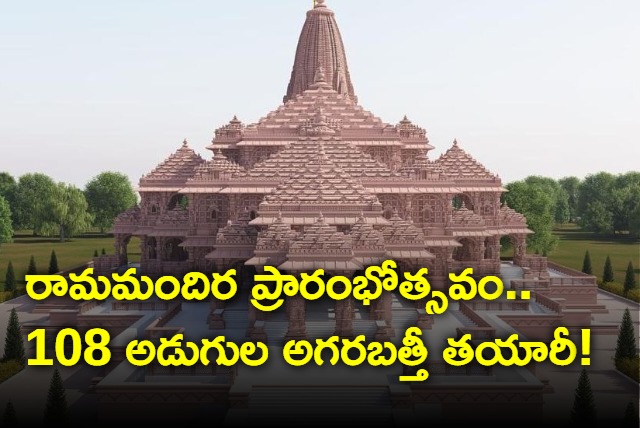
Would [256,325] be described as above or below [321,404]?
above

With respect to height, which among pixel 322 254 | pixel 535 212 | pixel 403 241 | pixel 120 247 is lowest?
pixel 120 247

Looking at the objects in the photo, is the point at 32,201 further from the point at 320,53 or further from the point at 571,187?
the point at 571,187

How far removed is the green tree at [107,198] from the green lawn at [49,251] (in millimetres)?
3058

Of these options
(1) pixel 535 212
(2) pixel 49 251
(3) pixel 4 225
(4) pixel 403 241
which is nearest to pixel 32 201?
(2) pixel 49 251

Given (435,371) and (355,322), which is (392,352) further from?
(355,322)

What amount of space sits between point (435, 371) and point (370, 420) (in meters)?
3.26

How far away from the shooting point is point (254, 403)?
77.9ft

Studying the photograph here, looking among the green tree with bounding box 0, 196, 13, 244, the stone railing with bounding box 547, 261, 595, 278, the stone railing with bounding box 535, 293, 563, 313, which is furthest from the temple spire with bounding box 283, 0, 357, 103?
the green tree with bounding box 0, 196, 13, 244

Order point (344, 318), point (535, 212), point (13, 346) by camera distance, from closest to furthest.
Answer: point (344, 318) → point (13, 346) → point (535, 212)

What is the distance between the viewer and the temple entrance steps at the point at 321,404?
23156 mm

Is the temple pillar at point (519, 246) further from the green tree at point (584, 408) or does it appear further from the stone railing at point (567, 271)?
the green tree at point (584, 408)

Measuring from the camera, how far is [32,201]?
97938 mm

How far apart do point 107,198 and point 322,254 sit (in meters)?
79.2

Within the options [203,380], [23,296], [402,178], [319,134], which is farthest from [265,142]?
[203,380]
